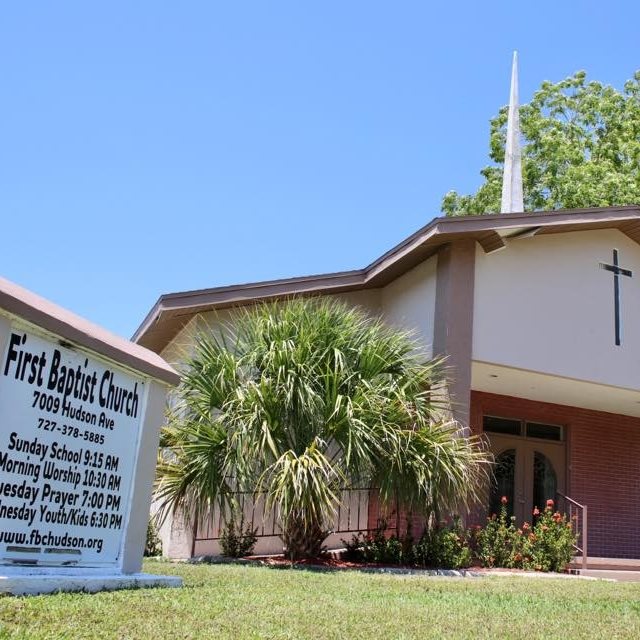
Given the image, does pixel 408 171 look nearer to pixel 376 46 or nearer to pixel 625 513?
pixel 376 46

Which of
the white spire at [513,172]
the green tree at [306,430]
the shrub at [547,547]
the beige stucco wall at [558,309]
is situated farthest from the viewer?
the white spire at [513,172]

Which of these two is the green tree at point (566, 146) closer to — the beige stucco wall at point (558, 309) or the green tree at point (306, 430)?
the beige stucco wall at point (558, 309)

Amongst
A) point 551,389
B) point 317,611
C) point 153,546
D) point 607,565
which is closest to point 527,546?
point 607,565

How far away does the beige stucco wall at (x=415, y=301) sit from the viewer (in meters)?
13.6

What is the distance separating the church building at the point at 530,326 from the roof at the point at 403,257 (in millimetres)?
23

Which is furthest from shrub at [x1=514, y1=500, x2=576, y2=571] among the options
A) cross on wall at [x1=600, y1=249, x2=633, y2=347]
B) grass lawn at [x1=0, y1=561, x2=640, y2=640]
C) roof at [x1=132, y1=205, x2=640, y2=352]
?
roof at [x1=132, y1=205, x2=640, y2=352]

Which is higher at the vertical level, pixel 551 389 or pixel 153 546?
pixel 551 389

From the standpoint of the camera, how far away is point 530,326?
45.3 feet

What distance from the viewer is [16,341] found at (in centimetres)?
560

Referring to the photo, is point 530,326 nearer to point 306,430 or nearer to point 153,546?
point 306,430

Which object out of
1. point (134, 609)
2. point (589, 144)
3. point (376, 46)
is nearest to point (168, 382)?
point (134, 609)

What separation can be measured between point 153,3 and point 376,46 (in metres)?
6.58

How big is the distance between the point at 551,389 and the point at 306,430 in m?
6.42

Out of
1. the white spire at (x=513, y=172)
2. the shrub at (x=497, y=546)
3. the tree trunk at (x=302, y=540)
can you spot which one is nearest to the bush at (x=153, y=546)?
the tree trunk at (x=302, y=540)
